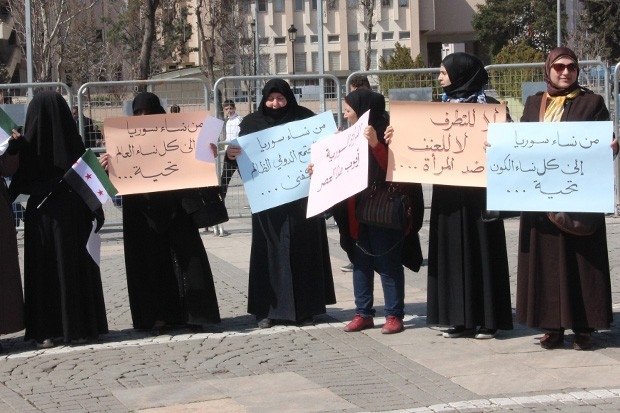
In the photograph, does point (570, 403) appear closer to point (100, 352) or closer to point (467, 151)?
point (467, 151)

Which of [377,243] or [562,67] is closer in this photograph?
[562,67]

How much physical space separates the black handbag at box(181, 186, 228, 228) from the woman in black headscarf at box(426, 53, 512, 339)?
5.49 ft

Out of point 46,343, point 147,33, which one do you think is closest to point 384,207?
point 46,343

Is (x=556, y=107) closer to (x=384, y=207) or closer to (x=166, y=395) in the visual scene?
(x=384, y=207)

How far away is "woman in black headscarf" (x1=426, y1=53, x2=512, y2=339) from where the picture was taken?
8.17 m

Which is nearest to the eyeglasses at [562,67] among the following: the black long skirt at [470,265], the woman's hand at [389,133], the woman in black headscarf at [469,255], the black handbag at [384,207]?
the woman in black headscarf at [469,255]

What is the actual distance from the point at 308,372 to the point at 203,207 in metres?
1.80

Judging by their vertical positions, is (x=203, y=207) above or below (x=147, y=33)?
below

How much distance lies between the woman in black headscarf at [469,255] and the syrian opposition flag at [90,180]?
94.5 inches

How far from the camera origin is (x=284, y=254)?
881 centimetres

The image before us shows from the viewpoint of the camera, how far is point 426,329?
28.7 feet

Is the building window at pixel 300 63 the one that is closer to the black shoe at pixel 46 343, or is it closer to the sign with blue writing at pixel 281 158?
the sign with blue writing at pixel 281 158

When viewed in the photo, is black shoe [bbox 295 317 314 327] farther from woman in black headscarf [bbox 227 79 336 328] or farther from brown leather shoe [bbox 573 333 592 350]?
brown leather shoe [bbox 573 333 592 350]

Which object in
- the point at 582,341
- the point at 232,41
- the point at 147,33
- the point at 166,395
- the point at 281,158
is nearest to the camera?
the point at 166,395
